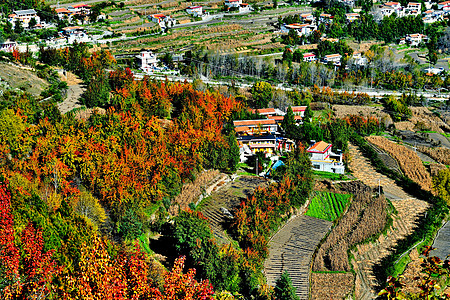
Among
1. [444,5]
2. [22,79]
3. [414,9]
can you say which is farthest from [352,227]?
[444,5]

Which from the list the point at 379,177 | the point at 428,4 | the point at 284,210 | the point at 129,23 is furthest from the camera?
the point at 428,4

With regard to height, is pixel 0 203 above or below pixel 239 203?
above

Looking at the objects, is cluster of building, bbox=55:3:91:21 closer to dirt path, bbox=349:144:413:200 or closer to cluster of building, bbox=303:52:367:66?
cluster of building, bbox=303:52:367:66

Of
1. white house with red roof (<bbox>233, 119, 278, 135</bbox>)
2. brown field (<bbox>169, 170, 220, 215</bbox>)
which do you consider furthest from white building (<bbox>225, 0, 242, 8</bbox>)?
brown field (<bbox>169, 170, 220, 215</bbox>)

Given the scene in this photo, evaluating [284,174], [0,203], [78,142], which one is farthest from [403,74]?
[0,203]

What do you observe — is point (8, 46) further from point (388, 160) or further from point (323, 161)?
point (388, 160)

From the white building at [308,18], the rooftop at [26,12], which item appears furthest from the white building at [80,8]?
the white building at [308,18]

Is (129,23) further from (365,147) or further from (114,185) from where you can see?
(114,185)
